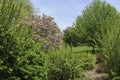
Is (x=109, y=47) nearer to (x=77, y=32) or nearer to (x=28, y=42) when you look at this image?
(x=28, y=42)

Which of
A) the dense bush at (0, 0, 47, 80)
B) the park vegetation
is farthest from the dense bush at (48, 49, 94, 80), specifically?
the dense bush at (0, 0, 47, 80)

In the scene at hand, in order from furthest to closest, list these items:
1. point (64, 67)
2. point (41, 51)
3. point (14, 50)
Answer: point (64, 67) < point (41, 51) < point (14, 50)

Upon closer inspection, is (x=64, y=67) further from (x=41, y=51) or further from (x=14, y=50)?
(x=14, y=50)

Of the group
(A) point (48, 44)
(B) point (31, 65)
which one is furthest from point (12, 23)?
(A) point (48, 44)

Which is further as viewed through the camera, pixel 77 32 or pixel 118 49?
pixel 77 32

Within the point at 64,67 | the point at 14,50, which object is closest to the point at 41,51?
the point at 14,50

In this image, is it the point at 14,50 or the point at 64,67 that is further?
the point at 64,67

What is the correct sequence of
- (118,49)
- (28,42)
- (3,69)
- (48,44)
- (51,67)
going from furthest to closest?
(48,44) → (51,67) → (118,49) → (28,42) → (3,69)

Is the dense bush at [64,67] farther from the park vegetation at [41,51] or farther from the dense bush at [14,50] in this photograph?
the dense bush at [14,50]

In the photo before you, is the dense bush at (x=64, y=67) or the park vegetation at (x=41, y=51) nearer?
the park vegetation at (x=41, y=51)

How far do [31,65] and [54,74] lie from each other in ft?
18.6

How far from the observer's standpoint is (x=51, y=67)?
57.9 feet

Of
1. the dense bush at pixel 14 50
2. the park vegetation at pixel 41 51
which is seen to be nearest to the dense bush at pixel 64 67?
the park vegetation at pixel 41 51

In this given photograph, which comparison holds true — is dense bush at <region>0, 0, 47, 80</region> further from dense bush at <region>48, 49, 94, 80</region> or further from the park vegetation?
dense bush at <region>48, 49, 94, 80</region>
